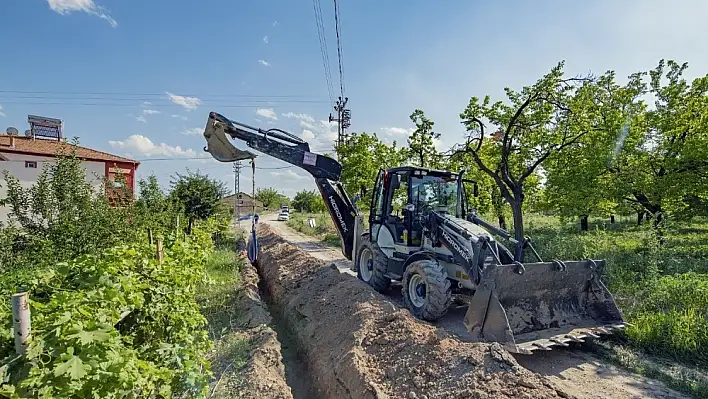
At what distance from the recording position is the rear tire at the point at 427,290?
648cm

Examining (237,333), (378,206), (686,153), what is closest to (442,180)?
(378,206)

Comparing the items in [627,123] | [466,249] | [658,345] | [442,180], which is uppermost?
[627,123]

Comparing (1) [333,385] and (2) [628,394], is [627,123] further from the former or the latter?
(1) [333,385]

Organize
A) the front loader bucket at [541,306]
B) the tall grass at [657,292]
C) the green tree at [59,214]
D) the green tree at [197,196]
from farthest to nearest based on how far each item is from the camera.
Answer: the green tree at [197,196], the green tree at [59,214], the tall grass at [657,292], the front loader bucket at [541,306]

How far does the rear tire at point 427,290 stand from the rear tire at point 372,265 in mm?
1238

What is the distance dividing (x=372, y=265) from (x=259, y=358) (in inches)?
162

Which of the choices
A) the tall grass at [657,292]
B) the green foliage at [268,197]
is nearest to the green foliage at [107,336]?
the tall grass at [657,292]

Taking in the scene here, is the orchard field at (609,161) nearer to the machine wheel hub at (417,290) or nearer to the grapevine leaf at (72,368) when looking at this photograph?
the machine wheel hub at (417,290)

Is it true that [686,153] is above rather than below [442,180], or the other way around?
above

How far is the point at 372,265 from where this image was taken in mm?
9297

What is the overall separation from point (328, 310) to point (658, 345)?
201 inches

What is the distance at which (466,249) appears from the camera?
6461 mm

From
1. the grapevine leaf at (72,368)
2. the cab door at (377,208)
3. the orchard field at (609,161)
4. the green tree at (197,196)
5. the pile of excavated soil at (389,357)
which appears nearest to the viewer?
the grapevine leaf at (72,368)

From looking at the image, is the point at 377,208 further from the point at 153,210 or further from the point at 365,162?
the point at 365,162
